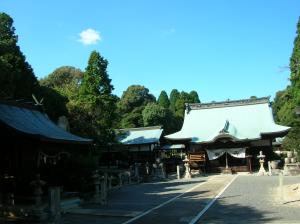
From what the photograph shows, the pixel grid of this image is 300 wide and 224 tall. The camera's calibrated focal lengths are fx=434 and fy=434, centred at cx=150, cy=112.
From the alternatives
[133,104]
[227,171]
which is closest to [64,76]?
[133,104]

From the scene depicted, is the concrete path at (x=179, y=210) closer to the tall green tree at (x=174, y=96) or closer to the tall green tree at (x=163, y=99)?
the tall green tree at (x=163, y=99)

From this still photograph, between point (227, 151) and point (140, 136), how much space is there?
11.9 meters

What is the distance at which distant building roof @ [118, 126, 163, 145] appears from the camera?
43688 millimetres

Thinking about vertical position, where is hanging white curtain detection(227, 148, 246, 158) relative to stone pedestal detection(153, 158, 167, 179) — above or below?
above

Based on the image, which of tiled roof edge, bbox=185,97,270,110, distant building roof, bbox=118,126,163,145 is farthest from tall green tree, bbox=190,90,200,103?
tiled roof edge, bbox=185,97,270,110

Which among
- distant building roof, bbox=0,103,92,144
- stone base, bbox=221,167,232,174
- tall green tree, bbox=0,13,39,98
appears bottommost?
stone base, bbox=221,167,232,174

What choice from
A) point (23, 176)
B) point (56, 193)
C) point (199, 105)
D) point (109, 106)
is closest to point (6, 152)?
point (23, 176)

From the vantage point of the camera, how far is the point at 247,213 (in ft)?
42.7

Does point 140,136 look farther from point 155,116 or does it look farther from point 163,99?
point 163,99

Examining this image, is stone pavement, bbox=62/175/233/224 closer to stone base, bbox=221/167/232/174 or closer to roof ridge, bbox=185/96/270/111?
stone base, bbox=221/167/232/174

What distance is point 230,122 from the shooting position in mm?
41844

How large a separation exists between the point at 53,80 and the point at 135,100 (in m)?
13.5

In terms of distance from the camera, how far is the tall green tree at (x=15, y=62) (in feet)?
113

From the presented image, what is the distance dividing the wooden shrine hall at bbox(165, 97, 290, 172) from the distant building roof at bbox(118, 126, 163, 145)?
3.59m
